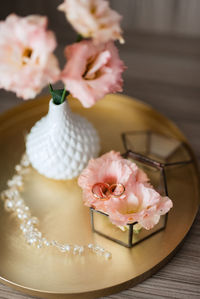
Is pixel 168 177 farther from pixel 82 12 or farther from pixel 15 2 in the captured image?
pixel 15 2

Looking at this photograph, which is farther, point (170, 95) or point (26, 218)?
point (170, 95)

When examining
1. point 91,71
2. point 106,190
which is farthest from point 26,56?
point 106,190

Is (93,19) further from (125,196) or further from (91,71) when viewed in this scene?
(125,196)

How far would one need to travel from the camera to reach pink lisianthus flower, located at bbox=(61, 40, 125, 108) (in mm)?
435

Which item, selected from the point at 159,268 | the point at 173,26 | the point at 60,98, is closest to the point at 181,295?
the point at 159,268

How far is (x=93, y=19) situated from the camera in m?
0.39

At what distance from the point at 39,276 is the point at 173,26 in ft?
2.63

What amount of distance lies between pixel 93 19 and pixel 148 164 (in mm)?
278

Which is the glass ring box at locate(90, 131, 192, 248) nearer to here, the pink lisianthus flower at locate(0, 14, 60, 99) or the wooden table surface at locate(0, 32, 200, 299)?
the wooden table surface at locate(0, 32, 200, 299)

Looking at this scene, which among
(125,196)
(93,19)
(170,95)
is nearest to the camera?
(93,19)

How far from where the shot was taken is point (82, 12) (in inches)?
15.4

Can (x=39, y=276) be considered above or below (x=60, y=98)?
below

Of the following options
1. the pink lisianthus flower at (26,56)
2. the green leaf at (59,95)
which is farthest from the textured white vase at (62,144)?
the pink lisianthus flower at (26,56)

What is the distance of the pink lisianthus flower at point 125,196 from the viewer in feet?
1.60
